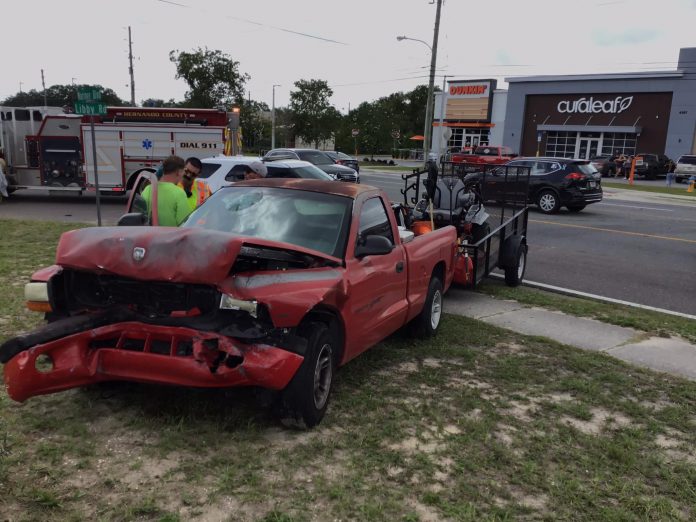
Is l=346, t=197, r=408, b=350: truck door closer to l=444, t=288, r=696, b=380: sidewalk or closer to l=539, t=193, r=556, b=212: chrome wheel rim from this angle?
l=444, t=288, r=696, b=380: sidewalk

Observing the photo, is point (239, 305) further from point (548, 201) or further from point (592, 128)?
point (592, 128)

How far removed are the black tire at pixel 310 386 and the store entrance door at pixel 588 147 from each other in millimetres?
48770

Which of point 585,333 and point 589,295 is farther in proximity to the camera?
point 589,295

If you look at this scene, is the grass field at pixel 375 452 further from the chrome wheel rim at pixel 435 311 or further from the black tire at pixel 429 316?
the chrome wheel rim at pixel 435 311

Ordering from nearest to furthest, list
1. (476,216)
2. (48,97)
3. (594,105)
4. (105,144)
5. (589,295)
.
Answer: (476,216) < (589,295) < (105,144) < (594,105) < (48,97)

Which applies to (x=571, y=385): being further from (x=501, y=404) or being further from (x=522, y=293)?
(x=522, y=293)

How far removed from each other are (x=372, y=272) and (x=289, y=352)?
1281mm

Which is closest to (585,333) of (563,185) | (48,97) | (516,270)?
(516,270)

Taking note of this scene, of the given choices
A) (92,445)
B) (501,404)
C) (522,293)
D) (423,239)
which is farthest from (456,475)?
(522,293)

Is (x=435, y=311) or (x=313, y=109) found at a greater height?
(x=313, y=109)

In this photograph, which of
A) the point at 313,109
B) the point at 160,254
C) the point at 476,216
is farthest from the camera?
the point at 313,109

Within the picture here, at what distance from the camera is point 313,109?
57.1 metres

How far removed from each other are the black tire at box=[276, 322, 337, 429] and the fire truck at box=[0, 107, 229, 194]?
47.7 feet

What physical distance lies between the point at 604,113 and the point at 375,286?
160ft
